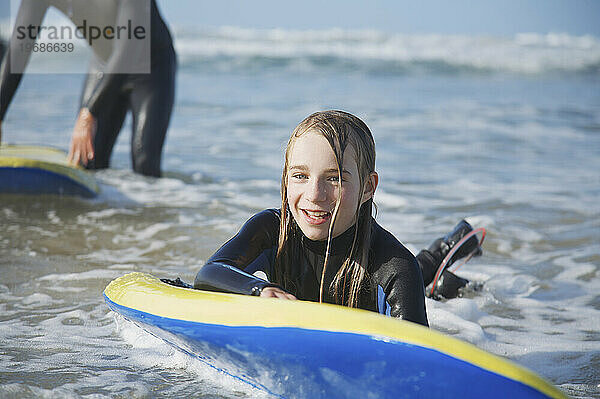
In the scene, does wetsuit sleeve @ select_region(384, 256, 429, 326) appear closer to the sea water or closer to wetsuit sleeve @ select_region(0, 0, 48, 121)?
the sea water

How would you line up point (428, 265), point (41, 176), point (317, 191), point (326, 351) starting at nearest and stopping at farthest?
point (326, 351)
point (317, 191)
point (428, 265)
point (41, 176)

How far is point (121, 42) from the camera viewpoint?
Result: 16.3ft

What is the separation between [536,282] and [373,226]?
71.8 inches

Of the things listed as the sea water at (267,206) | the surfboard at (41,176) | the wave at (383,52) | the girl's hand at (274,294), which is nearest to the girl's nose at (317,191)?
the girl's hand at (274,294)

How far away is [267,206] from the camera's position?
525cm

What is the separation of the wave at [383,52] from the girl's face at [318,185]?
16.1 metres

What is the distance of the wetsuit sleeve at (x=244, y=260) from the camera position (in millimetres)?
1988

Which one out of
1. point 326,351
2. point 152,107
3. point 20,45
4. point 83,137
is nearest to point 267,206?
point 152,107

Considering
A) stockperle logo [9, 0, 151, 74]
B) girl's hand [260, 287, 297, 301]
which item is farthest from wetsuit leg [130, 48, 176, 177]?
girl's hand [260, 287, 297, 301]

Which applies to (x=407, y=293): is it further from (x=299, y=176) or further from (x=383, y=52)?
(x=383, y=52)

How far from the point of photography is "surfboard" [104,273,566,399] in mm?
1554

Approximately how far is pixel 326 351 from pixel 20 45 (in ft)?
13.7

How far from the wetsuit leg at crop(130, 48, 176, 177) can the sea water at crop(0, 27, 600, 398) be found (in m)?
0.31

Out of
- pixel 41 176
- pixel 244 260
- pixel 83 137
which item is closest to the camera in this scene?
pixel 244 260
